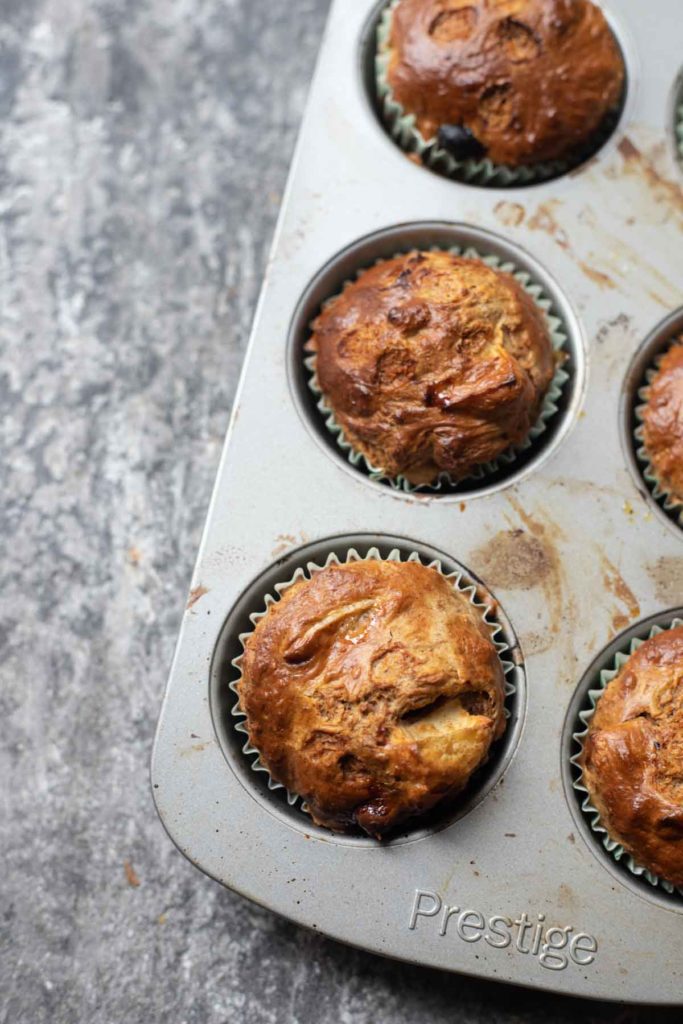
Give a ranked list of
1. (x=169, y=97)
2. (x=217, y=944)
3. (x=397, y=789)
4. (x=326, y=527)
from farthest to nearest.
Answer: (x=169, y=97) < (x=217, y=944) < (x=326, y=527) < (x=397, y=789)

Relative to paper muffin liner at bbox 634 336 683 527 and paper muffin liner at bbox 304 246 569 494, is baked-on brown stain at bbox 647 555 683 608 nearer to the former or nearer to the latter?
paper muffin liner at bbox 634 336 683 527

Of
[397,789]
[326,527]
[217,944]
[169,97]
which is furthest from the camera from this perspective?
[169,97]

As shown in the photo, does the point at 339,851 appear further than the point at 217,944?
No

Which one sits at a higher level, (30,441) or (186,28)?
(186,28)

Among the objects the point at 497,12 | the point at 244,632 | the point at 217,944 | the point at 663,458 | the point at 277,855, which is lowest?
the point at 217,944

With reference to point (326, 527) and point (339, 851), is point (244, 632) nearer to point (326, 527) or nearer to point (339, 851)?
point (326, 527)

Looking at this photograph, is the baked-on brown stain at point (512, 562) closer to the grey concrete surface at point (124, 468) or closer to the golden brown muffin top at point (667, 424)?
the golden brown muffin top at point (667, 424)

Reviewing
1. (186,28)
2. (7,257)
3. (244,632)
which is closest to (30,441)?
(7,257)

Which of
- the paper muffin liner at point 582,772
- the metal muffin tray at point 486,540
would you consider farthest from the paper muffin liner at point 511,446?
the paper muffin liner at point 582,772
